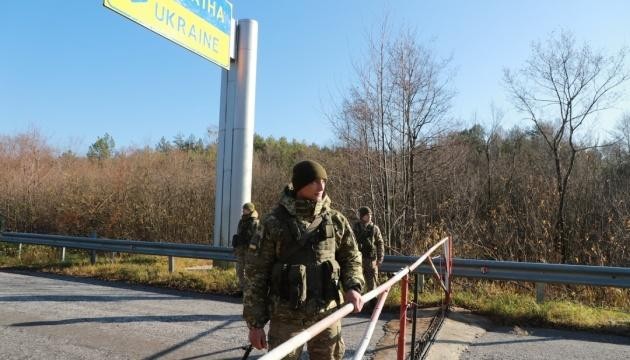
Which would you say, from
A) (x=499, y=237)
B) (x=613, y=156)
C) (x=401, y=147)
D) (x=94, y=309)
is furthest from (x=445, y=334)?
(x=613, y=156)

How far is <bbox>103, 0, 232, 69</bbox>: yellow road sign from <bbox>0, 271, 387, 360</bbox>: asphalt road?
4562 millimetres

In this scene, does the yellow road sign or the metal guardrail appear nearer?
the metal guardrail

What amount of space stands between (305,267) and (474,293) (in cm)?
612

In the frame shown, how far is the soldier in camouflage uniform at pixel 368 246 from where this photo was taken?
6961mm

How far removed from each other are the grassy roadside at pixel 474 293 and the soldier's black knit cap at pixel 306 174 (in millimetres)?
4965

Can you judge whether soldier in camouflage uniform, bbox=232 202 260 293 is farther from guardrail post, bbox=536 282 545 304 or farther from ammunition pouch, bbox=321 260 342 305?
ammunition pouch, bbox=321 260 342 305

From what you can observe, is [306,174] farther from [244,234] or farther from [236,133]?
[236,133]

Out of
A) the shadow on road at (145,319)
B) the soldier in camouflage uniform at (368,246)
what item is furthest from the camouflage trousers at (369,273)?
the shadow on road at (145,319)

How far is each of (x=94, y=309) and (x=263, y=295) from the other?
5229 mm

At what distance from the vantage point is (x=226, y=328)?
239 inches

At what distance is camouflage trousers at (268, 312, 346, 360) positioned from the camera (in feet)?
9.28

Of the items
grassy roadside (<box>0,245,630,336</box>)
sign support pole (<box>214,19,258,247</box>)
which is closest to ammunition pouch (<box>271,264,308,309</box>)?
grassy roadside (<box>0,245,630,336</box>)

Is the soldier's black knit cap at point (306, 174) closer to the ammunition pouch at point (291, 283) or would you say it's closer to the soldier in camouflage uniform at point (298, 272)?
the soldier in camouflage uniform at point (298, 272)

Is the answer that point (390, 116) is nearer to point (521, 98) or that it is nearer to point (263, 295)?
point (521, 98)
